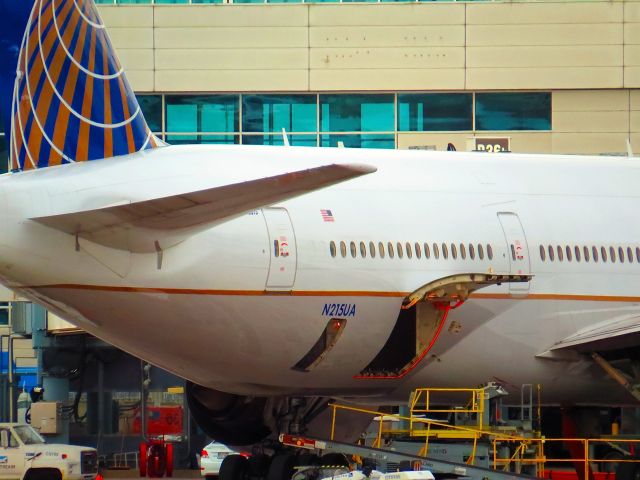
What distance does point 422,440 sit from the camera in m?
21.0

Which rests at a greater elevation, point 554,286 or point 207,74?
point 207,74

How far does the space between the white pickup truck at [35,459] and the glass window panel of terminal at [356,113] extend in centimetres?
1753

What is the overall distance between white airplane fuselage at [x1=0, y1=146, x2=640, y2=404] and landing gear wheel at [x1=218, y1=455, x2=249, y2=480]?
6.77 ft

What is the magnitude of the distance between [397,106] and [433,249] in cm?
2498

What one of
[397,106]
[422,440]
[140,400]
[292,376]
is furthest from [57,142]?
[397,106]

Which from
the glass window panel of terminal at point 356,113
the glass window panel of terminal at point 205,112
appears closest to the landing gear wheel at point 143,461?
the glass window panel of terminal at point 205,112

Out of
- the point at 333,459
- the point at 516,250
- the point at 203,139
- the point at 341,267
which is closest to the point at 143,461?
the point at 203,139

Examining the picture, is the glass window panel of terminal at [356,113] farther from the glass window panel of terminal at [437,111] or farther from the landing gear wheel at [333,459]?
the landing gear wheel at [333,459]

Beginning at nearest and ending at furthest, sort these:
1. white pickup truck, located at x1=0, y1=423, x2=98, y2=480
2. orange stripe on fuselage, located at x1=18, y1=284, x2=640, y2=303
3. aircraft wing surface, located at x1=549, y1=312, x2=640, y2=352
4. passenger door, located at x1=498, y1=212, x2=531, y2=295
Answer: orange stripe on fuselage, located at x1=18, y1=284, x2=640, y2=303, aircraft wing surface, located at x1=549, y1=312, x2=640, y2=352, passenger door, located at x1=498, y1=212, x2=531, y2=295, white pickup truck, located at x1=0, y1=423, x2=98, y2=480

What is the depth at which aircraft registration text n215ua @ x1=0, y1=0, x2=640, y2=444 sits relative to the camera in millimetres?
18094

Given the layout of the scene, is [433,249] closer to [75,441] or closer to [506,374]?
[506,374]

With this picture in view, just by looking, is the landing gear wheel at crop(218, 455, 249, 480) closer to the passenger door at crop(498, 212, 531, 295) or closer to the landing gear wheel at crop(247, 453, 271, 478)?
the landing gear wheel at crop(247, 453, 271, 478)

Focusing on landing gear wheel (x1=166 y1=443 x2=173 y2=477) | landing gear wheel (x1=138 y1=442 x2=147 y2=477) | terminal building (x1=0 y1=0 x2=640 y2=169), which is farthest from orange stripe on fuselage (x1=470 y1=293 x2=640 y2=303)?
terminal building (x1=0 y1=0 x2=640 y2=169)

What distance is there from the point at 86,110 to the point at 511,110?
2829 centimetres
